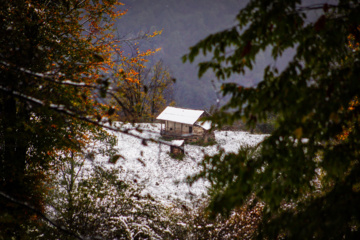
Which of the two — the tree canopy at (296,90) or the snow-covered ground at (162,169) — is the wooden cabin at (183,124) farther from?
the tree canopy at (296,90)

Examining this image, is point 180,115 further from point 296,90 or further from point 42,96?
point 296,90

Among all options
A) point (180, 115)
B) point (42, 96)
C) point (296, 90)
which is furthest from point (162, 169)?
point (296, 90)

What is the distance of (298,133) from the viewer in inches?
72.0

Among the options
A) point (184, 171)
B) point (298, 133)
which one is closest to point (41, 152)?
point (298, 133)

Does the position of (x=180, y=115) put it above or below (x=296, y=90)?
above

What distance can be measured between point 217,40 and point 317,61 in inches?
43.6

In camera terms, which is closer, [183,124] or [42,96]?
[42,96]

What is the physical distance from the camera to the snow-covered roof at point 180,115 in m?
22.0

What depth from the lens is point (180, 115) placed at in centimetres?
2278

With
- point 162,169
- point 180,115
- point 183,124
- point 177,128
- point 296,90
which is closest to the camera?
point 296,90

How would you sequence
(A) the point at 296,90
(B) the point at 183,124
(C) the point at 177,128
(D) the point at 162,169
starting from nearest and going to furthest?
(A) the point at 296,90
(D) the point at 162,169
(B) the point at 183,124
(C) the point at 177,128

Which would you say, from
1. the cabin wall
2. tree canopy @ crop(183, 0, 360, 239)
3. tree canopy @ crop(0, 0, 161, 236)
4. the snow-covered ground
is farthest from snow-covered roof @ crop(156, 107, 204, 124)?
tree canopy @ crop(183, 0, 360, 239)

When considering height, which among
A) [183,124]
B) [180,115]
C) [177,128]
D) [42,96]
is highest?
[180,115]

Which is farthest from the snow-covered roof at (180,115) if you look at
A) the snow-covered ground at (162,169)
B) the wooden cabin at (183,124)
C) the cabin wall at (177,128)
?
the snow-covered ground at (162,169)
